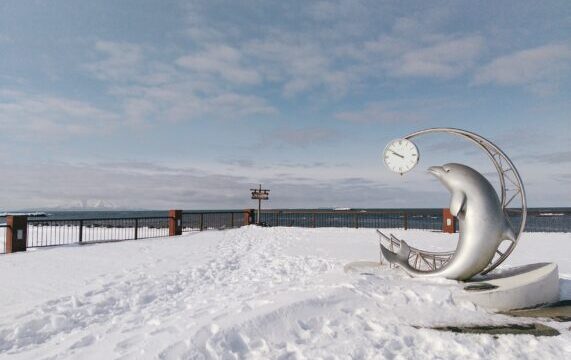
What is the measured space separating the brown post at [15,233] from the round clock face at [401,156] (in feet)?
42.0

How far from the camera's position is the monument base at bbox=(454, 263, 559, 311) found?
6.03m

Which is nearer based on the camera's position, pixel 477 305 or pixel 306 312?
pixel 306 312

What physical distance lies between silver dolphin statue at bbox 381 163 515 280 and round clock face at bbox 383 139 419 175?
0.97 meters

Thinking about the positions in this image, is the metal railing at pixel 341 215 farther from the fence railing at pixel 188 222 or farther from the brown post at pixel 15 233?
the brown post at pixel 15 233

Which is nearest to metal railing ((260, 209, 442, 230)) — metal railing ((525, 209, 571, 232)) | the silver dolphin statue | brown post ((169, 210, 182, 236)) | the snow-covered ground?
metal railing ((525, 209, 571, 232))

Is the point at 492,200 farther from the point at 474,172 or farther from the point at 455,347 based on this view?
the point at 455,347

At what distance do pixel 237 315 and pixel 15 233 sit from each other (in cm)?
1197

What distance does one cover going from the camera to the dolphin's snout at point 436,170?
24.3 ft

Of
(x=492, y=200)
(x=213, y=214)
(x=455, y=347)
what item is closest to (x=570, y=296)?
(x=492, y=200)

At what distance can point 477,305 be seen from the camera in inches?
237

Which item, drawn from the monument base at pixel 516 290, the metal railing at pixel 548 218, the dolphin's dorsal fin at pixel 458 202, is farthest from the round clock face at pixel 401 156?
the metal railing at pixel 548 218

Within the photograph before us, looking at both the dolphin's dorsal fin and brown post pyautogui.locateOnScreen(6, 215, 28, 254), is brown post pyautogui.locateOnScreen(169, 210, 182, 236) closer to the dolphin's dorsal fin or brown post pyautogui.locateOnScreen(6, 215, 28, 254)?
brown post pyautogui.locateOnScreen(6, 215, 28, 254)

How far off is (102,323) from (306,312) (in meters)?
3.14

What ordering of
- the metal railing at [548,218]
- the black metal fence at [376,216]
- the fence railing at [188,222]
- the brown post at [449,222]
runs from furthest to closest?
the brown post at [449,222] → the black metal fence at [376,216] → the fence railing at [188,222] → the metal railing at [548,218]
